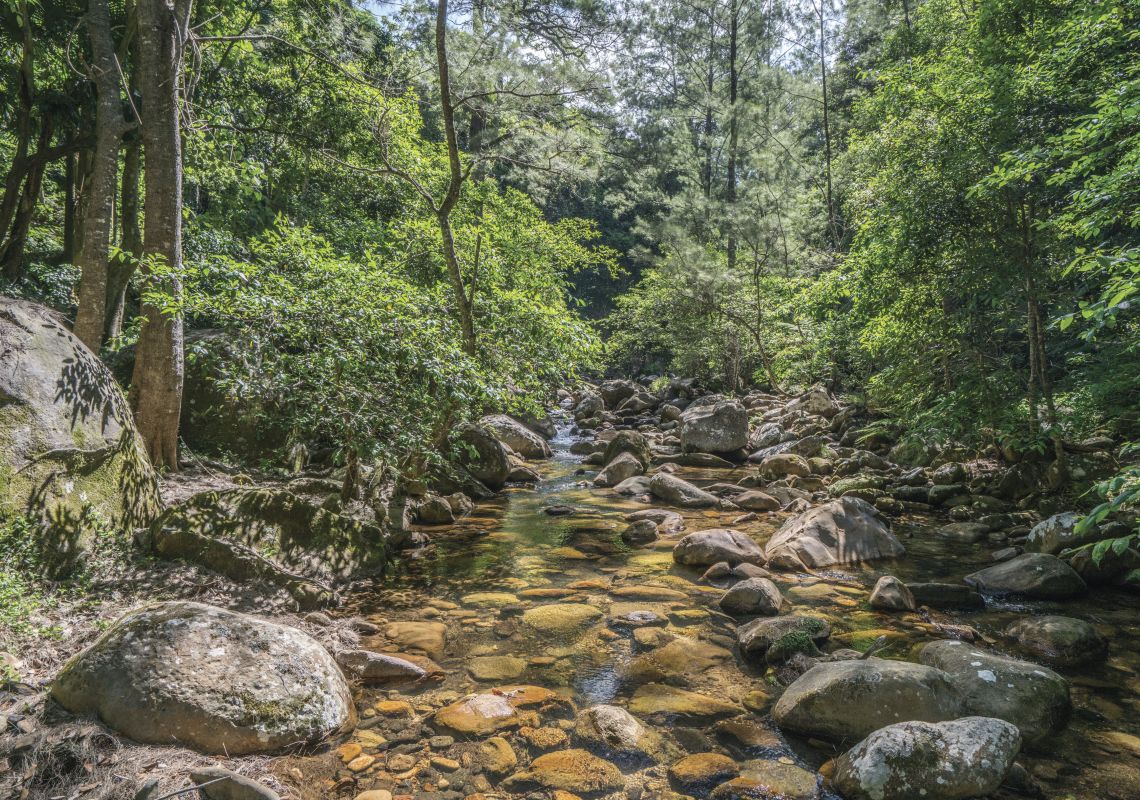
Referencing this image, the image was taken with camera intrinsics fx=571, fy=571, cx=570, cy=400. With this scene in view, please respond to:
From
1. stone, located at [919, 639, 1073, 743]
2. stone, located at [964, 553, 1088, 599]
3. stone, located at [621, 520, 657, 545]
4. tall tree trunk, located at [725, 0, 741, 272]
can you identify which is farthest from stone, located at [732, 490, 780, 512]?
tall tree trunk, located at [725, 0, 741, 272]

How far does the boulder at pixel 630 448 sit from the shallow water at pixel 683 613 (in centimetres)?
383

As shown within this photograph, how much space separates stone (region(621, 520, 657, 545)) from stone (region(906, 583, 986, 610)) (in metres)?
3.09

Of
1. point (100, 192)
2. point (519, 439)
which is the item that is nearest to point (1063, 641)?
point (100, 192)

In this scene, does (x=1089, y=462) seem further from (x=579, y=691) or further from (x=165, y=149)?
(x=165, y=149)

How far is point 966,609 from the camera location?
5348 mm

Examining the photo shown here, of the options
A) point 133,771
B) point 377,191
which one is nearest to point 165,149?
A: point 133,771

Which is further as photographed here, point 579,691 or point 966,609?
point 966,609

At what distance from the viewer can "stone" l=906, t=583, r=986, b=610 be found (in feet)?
17.7

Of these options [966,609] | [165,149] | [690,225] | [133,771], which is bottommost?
[966,609]

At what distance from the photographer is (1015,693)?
349cm

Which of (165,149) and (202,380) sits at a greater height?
(165,149)

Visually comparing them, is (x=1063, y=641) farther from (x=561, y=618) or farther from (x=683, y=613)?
(x=561, y=618)

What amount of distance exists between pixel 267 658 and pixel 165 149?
5.08 m

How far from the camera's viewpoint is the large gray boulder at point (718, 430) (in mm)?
13773
